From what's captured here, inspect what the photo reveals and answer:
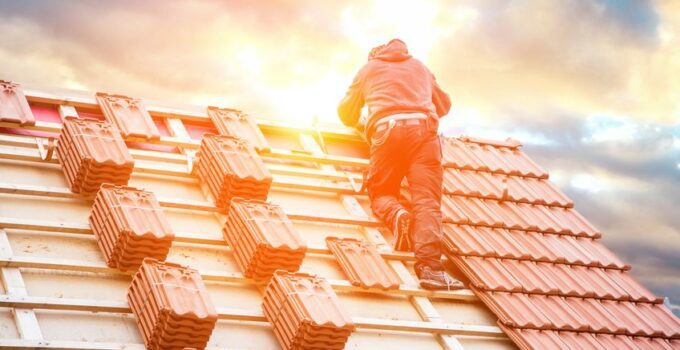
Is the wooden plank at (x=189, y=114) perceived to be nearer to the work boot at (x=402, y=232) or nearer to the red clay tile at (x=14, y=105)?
the red clay tile at (x=14, y=105)

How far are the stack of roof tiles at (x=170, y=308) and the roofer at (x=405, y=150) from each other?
80.2 inches

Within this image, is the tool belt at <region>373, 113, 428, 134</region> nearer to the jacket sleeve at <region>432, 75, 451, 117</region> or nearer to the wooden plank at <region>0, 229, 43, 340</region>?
the jacket sleeve at <region>432, 75, 451, 117</region>

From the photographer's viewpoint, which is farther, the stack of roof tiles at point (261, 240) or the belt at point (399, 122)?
the belt at point (399, 122)

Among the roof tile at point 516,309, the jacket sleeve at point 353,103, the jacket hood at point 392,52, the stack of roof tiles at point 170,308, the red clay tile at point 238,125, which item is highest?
the jacket hood at point 392,52

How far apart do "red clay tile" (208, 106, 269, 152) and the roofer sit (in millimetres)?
943

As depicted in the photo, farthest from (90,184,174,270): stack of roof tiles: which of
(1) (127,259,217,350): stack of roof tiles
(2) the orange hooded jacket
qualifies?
(2) the orange hooded jacket

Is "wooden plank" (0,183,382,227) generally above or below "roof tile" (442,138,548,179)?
below

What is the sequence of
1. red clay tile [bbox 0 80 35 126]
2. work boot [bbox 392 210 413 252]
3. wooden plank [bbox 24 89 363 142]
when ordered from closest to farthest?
red clay tile [bbox 0 80 35 126] < work boot [bbox 392 210 413 252] < wooden plank [bbox 24 89 363 142]

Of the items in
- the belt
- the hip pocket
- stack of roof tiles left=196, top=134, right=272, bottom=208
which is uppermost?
the belt

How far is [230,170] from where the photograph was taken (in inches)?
252

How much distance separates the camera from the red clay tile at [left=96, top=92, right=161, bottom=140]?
687 centimetres

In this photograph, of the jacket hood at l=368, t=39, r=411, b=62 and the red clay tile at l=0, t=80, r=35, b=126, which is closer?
the red clay tile at l=0, t=80, r=35, b=126

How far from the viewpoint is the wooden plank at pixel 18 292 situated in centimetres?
459

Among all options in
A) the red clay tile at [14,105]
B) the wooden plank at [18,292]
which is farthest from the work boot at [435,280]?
the red clay tile at [14,105]
